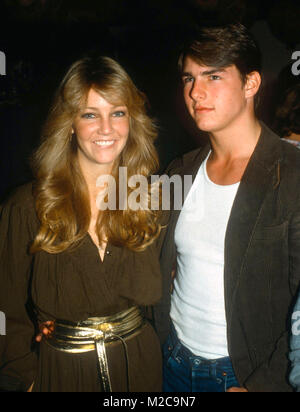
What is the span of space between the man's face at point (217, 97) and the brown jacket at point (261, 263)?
0.29m

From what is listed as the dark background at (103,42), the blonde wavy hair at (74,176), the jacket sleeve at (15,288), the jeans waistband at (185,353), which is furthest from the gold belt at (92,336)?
the dark background at (103,42)

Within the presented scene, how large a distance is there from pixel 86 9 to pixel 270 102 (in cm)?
193

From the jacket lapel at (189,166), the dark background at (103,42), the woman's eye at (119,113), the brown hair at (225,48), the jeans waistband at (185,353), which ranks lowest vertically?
the jeans waistband at (185,353)

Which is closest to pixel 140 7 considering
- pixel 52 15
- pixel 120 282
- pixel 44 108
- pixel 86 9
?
pixel 86 9

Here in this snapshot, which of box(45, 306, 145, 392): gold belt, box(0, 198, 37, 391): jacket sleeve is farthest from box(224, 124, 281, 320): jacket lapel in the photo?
box(0, 198, 37, 391): jacket sleeve

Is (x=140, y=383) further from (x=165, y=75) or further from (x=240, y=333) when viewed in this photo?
(x=165, y=75)

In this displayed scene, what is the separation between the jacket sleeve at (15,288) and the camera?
1699mm

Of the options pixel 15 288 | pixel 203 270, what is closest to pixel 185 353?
pixel 203 270

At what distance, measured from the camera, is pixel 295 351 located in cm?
130

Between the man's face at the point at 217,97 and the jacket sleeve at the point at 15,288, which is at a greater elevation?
the man's face at the point at 217,97

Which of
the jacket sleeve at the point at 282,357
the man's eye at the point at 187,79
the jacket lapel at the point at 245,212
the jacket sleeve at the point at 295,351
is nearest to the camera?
the jacket sleeve at the point at 295,351

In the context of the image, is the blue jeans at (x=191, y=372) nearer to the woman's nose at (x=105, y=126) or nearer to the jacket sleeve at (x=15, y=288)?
the jacket sleeve at (x=15, y=288)

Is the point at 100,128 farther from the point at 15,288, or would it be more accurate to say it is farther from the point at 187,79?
the point at 15,288

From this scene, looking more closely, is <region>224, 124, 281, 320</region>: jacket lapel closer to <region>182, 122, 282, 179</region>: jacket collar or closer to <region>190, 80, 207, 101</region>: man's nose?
<region>182, 122, 282, 179</region>: jacket collar
